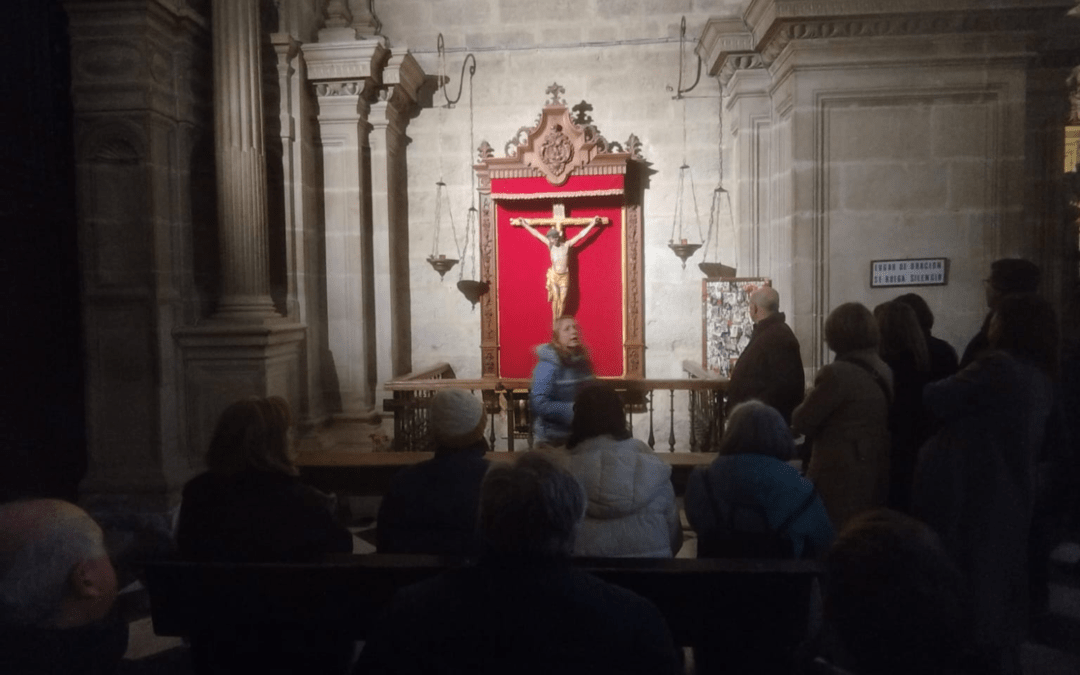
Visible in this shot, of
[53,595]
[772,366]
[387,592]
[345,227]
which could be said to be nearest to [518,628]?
[387,592]

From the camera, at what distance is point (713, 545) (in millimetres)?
2404

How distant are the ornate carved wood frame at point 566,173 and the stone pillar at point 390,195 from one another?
827mm

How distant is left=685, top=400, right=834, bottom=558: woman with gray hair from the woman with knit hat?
76 centimetres

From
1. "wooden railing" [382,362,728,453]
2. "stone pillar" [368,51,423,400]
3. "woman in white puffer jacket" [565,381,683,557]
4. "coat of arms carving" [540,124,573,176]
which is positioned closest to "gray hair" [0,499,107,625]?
"woman in white puffer jacket" [565,381,683,557]

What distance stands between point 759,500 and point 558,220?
18.1 feet

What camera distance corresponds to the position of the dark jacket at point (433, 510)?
2535mm

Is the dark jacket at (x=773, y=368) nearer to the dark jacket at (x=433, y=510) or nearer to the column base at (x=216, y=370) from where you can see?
the dark jacket at (x=433, y=510)

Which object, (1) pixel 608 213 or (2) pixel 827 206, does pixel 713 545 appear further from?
(1) pixel 608 213

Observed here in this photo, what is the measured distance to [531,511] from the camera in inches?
58.7

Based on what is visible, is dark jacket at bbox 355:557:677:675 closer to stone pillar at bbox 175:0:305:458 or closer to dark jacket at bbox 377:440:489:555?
dark jacket at bbox 377:440:489:555

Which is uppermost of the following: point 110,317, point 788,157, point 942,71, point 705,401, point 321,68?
point 321,68

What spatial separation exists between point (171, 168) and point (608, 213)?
4049 mm

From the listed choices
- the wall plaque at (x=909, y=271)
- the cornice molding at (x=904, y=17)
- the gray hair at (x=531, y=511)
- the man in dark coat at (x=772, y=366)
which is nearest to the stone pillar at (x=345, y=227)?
the cornice molding at (x=904, y=17)

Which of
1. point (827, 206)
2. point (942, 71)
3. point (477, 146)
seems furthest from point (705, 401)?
point (477, 146)
